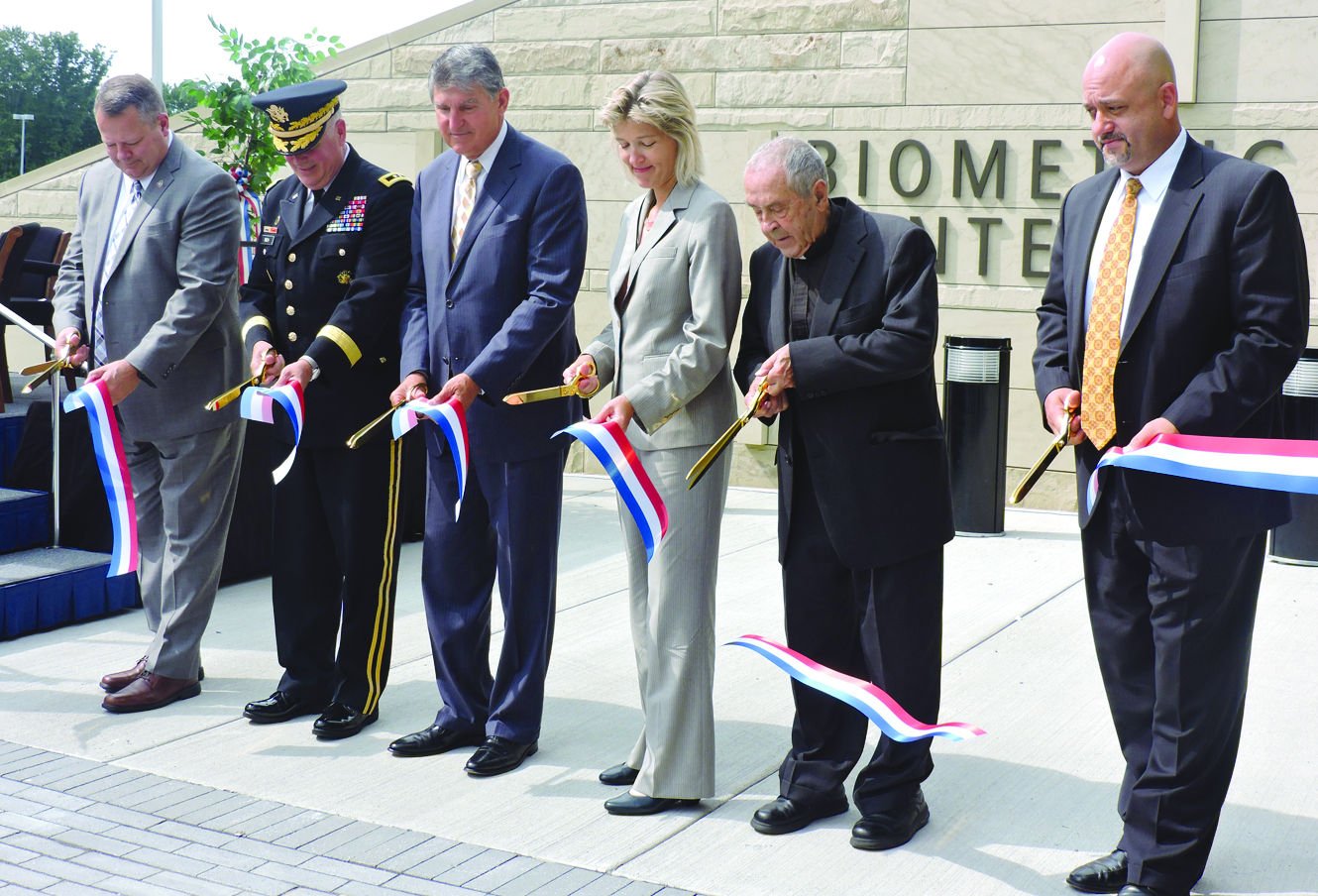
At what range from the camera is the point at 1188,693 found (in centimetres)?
343

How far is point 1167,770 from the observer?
3.44 metres

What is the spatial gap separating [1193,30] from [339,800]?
731 centimetres

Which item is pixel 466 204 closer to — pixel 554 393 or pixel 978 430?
pixel 554 393

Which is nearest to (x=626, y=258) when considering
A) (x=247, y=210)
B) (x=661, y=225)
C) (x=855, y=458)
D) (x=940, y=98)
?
(x=661, y=225)

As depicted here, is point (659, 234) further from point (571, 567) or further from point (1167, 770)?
point (571, 567)

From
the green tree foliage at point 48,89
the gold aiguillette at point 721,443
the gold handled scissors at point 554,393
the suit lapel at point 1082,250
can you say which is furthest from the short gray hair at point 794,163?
the green tree foliage at point 48,89

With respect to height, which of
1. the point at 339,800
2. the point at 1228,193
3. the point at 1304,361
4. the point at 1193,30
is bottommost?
the point at 339,800

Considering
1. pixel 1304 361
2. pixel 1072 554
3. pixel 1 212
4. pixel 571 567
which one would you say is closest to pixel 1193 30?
pixel 1304 361

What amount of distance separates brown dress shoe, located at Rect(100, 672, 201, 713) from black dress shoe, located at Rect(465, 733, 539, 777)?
1.37 meters

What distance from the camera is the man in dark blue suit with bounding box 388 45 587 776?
14.6ft

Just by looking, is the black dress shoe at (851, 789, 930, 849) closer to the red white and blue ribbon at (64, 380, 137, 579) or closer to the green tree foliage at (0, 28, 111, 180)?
the red white and blue ribbon at (64, 380, 137, 579)

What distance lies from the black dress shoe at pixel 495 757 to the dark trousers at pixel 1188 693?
190 centimetres

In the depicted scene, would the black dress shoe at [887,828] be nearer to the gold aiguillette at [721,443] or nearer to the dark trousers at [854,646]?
the dark trousers at [854,646]

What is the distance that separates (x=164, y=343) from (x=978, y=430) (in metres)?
5.15
